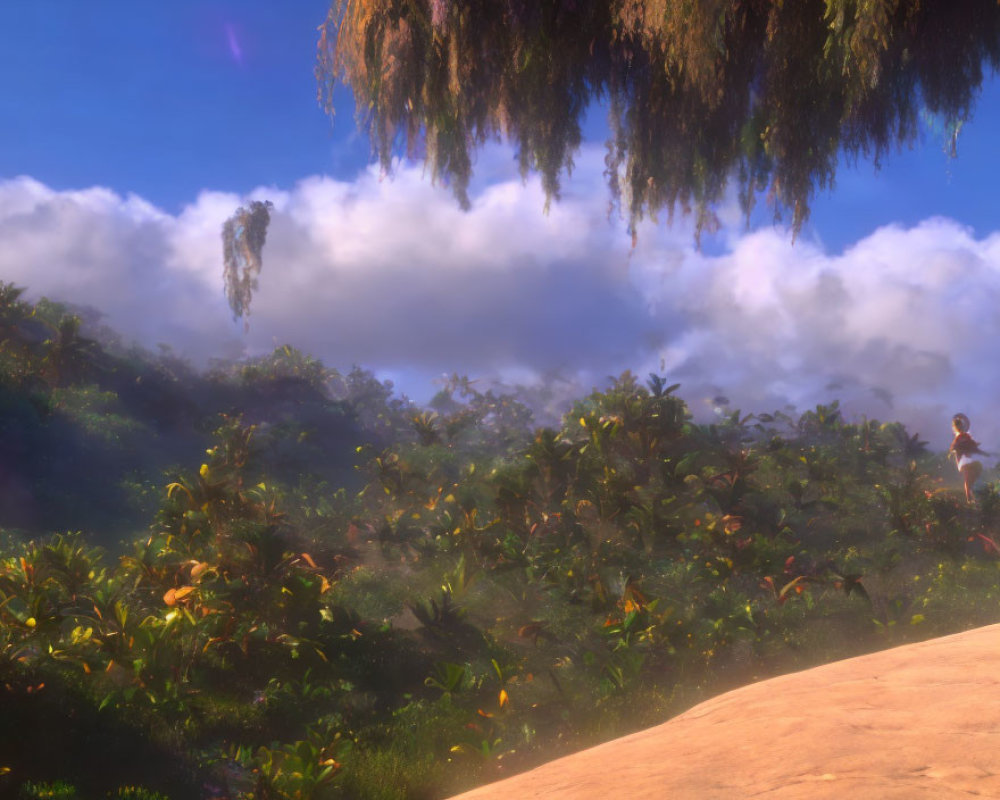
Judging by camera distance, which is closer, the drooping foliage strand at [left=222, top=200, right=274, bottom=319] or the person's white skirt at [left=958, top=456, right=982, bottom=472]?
the person's white skirt at [left=958, top=456, right=982, bottom=472]

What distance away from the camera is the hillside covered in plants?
177 inches

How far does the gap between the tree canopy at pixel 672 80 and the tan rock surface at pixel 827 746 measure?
15.0ft

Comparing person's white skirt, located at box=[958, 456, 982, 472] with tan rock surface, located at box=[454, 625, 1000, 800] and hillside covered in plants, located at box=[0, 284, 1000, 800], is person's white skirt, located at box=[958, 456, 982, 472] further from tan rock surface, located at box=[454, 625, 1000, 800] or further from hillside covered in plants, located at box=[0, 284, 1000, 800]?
tan rock surface, located at box=[454, 625, 1000, 800]

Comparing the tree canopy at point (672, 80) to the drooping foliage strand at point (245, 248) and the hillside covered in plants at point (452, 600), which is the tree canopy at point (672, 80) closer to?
the hillside covered in plants at point (452, 600)

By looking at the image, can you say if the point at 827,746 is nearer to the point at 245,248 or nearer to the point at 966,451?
the point at 966,451

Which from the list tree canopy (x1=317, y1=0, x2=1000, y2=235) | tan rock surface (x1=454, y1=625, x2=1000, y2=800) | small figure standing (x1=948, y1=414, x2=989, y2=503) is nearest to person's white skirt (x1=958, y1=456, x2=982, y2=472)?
small figure standing (x1=948, y1=414, x2=989, y2=503)

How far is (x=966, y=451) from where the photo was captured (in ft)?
30.6

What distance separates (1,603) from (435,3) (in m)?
6.23

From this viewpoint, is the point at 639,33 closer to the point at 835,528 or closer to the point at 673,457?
the point at 673,457

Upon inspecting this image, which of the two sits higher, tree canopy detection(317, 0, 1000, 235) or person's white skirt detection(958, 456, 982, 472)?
tree canopy detection(317, 0, 1000, 235)

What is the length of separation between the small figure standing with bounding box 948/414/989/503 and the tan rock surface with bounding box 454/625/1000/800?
7.54 meters

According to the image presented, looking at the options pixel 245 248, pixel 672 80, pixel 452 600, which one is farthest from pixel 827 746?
pixel 245 248

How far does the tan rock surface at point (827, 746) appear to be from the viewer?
1684mm

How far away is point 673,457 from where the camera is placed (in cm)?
837
